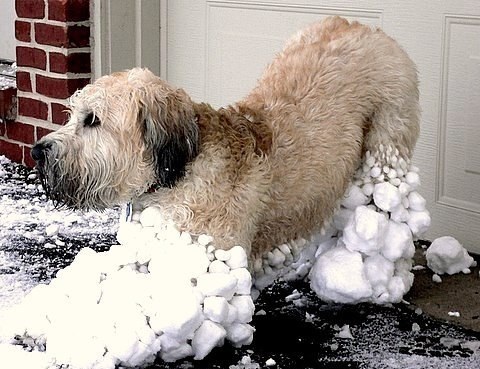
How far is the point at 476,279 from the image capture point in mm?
3393

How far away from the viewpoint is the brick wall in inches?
191

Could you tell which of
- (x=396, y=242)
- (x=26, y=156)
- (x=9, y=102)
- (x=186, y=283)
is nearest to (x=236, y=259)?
(x=186, y=283)

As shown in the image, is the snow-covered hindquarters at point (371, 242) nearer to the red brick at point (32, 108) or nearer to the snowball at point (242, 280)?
the snowball at point (242, 280)

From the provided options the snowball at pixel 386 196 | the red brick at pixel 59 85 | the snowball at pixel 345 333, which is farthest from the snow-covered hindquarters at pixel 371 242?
the red brick at pixel 59 85

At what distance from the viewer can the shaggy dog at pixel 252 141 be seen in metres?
2.67

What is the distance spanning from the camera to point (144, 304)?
8.52ft

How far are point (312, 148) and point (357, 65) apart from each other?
13.5 inches

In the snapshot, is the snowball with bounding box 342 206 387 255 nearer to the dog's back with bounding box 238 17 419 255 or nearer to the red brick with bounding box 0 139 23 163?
the dog's back with bounding box 238 17 419 255

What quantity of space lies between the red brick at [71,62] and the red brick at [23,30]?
0.25 meters

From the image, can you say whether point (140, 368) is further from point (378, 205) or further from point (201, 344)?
point (378, 205)

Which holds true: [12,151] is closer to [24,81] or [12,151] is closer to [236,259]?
[24,81]

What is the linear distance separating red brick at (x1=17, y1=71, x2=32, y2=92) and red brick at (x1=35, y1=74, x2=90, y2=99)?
0.39 feet

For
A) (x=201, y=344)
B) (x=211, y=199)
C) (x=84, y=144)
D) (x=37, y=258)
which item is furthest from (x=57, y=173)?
(x=37, y=258)

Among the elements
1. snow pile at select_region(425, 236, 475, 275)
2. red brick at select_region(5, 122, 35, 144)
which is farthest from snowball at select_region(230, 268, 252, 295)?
red brick at select_region(5, 122, 35, 144)
